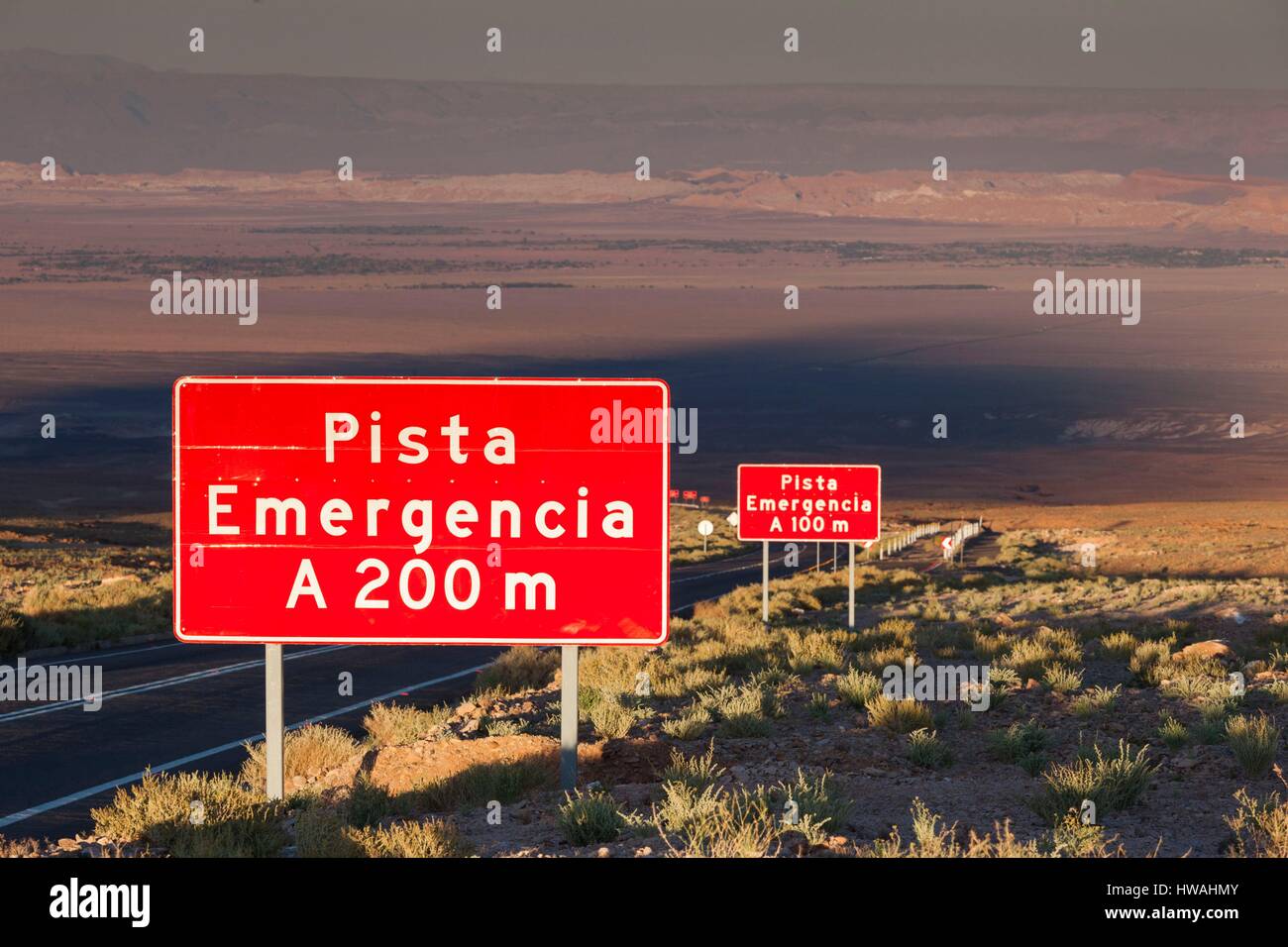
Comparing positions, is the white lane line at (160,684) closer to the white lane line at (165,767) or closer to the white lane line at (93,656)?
the white lane line at (165,767)

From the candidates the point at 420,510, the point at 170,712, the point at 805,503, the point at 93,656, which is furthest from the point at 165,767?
the point at 805,503

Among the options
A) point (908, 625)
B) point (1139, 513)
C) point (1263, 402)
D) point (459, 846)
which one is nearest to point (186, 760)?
point (459, 846)

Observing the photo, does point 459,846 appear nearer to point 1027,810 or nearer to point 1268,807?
point 1027,810

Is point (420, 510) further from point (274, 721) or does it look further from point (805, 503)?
point (805, 503)

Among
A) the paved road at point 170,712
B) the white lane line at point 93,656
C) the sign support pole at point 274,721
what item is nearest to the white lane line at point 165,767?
the paved road at point 170,712

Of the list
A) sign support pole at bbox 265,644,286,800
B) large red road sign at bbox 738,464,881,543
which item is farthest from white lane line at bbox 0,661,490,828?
large red road sign at bbox 738,464,881,543
